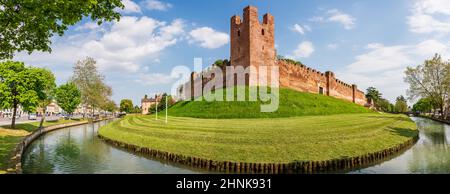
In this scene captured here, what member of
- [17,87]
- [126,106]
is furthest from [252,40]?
[126,106]

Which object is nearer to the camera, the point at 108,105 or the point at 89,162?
the point at 89,162

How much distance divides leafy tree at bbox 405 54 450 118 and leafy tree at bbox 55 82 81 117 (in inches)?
2854

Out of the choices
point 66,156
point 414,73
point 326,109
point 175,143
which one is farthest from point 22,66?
point 414,73

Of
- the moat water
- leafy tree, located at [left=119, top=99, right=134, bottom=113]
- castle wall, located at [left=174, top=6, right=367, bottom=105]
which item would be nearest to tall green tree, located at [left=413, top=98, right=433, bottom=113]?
castle wall, located at [left=174, top=6, right=367, bottom=105]

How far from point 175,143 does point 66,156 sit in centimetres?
777

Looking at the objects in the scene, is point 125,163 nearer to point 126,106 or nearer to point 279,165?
point 279,165

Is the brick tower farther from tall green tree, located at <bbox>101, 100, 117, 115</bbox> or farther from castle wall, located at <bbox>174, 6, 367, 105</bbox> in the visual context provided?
tall green tree, located at <bbox>101, 100, 117, 115</bbox>

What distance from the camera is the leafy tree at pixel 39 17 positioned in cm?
1253

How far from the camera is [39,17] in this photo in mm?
13070

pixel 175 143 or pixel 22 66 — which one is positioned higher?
pixel 22 66

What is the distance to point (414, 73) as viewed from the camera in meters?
59.9

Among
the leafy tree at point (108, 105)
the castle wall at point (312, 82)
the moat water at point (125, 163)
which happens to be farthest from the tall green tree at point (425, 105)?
the leafy tree at point (108, 105)

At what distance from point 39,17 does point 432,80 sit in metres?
67.1

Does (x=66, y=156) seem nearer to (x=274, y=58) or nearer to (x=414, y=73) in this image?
(x=274, y=58)
